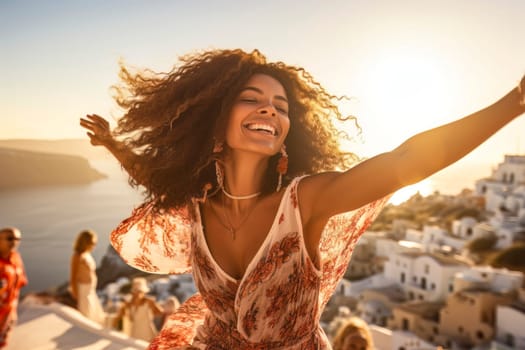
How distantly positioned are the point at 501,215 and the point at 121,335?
29848 mm

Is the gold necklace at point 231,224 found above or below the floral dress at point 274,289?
above

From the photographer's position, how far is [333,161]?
167 cm

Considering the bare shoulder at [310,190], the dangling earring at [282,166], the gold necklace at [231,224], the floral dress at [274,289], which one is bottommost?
the floral dress at [274,289]

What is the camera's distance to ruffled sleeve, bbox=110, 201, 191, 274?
1.88 metres

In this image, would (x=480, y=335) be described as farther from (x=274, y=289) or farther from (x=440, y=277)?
(x=274, y=289)

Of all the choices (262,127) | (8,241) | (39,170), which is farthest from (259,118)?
(39,170)

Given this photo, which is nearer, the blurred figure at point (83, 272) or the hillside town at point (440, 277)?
the blurred figure at point (83, 272)

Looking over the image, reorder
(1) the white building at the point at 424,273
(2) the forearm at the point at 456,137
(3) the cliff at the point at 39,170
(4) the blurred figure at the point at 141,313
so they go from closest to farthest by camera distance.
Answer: (2) the forearm at the point at 456,137 < (4) the blurred figure at the point at 141,313 < (3) the cliff at the point at 39,170 < (1) the white building at the point at 424,273

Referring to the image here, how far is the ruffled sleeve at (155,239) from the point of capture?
1.88 meters

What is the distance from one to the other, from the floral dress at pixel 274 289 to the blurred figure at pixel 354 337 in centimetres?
107

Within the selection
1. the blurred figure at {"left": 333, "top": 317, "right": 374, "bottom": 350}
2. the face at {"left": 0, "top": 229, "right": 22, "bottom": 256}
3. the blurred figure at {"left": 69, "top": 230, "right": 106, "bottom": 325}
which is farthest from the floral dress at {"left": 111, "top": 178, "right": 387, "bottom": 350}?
the blurred figure at {"left": 69, "top": 230, "right": 106, "bottom": 325}

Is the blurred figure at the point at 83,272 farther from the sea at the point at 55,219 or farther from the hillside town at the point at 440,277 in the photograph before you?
the sea at the point at 55,219

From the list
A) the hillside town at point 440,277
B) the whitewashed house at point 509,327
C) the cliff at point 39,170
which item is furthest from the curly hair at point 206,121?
the whitewashed house at point 509,327

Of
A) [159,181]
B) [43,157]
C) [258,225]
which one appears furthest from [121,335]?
[43,157]
